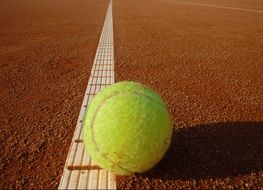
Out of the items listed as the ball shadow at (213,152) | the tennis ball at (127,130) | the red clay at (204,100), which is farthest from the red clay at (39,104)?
the ball shadow at (213,152)

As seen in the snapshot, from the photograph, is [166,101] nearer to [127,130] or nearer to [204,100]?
[204,100]

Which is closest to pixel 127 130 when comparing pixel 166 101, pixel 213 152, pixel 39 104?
pixel 213 152

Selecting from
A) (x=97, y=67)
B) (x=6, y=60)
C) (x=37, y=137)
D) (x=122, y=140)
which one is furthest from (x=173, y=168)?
(x=6, y=60)

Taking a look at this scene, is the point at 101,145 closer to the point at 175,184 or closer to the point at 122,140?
the point at 122,140

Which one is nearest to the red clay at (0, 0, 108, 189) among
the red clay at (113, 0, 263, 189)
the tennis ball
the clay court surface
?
the clay court surface

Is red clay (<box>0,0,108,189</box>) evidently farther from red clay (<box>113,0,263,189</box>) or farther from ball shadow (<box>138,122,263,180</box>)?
ball shadow (<box>138,122,263,180</box>)

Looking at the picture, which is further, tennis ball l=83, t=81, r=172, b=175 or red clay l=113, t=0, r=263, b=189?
red clay l=113, t=0, r=263, b=189

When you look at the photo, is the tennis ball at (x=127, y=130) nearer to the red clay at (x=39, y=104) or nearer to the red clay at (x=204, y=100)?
the red clay at (x=204, y=100)
